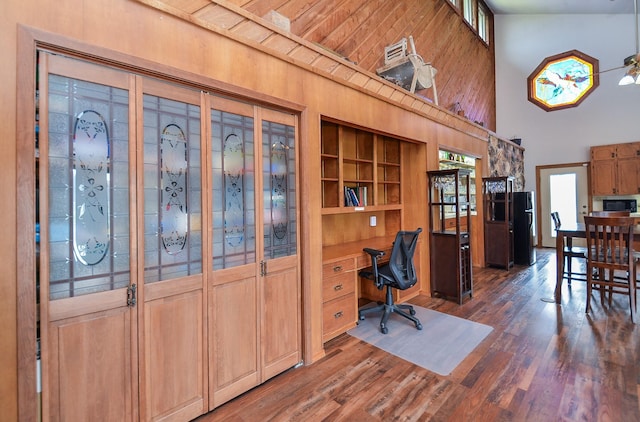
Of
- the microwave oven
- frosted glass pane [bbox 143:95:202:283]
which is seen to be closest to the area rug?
frosted glass pane [bbox 143:95:202:283]

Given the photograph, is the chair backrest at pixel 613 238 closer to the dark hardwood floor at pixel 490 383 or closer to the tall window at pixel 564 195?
the dark hardwood floor at pixel 490 383

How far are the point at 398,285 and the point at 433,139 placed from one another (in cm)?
238

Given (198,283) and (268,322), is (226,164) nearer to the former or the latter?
(198,283)

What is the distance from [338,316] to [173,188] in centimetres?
204

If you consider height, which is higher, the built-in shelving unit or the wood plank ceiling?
the wood plank ceiling

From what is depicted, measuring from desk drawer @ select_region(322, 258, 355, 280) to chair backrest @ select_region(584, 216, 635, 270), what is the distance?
109 inches

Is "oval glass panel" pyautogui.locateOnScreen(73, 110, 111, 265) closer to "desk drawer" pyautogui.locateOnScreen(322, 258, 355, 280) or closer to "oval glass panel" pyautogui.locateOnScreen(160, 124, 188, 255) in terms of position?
"oval glass panel" pyautogui.locateOnScreen(160, 124, 188, 255)

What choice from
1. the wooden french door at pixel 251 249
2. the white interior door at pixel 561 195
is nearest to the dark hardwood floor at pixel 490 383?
the wooden french door at pixel 251 249

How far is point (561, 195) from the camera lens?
23.6ft

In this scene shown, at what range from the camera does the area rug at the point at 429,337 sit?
252 cm

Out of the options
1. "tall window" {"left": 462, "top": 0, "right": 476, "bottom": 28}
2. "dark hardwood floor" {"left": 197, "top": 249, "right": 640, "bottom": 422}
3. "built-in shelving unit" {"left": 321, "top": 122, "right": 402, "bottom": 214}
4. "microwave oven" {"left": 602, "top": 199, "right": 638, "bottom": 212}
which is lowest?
"dark hardwood floor" {"left": 197, "top": 249, "right": 640, "bottom": 422}

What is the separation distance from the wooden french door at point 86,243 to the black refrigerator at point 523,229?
628cm

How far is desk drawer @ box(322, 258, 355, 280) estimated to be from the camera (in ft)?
9.30

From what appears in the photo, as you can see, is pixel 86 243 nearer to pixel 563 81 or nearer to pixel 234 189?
pixel 234 189
